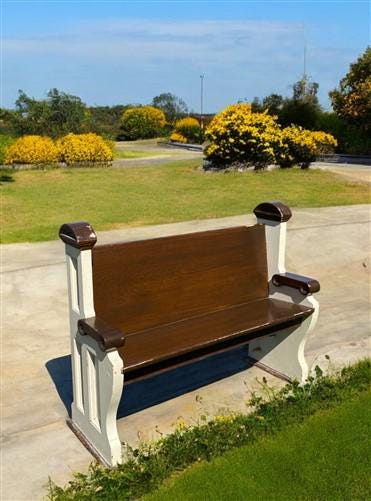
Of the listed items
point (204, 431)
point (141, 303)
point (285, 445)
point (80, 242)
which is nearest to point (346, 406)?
point (285, 445)

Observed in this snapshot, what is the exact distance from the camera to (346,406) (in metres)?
3.56

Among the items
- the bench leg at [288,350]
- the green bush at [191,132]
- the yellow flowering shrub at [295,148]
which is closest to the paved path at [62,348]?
the bench leg at [288,350]

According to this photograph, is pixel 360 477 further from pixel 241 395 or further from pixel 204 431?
pixel 241 395

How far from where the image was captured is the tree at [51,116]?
23.6 metres

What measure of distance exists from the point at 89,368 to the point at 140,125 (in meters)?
44.5

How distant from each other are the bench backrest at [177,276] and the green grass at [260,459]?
2.47 feet

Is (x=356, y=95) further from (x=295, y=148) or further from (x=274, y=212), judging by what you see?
(x=274, y=212)

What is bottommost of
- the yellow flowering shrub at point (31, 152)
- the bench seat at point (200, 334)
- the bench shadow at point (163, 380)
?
the bench shadow at point (163, 380)

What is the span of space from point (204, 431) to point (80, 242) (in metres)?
1.34

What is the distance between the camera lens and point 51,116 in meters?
24.7

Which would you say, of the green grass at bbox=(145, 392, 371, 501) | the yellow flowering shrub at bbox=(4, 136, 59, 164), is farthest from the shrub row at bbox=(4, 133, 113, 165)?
the green grass at bbox=(145, 392, 371, 501)

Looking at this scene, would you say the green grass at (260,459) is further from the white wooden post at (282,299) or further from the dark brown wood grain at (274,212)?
the dark brown wood grain at (274,212)

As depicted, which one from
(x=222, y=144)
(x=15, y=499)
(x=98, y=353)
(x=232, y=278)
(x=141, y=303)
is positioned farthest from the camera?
(x=222, y=144)

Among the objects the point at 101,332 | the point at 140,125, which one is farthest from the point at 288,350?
the point at 140,125
